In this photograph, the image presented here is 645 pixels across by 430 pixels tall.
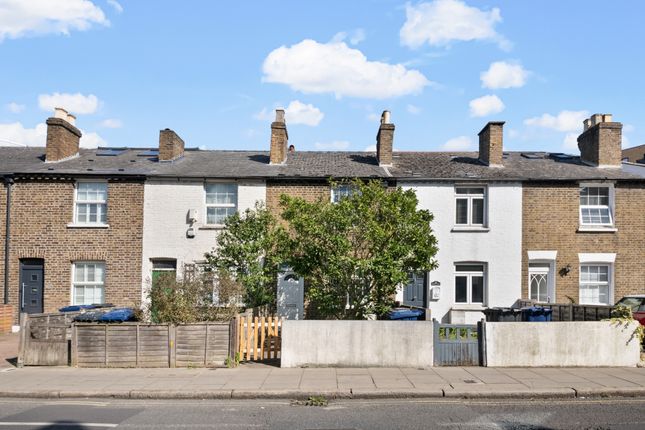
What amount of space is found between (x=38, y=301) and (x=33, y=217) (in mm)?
3009

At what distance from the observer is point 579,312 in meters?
14.8

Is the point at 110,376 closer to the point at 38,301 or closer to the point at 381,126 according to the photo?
the point at 38,301

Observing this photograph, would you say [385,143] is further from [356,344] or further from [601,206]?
[356,344]

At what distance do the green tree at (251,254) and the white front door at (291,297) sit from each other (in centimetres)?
59

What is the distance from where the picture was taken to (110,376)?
11.0 metres

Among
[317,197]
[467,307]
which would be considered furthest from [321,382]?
[467,307]

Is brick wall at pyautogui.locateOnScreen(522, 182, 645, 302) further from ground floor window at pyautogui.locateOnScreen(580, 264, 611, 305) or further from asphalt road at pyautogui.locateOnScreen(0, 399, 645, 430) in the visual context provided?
asphalt road at pyautogui.locateOnScreen(0, 399, 645, 430)

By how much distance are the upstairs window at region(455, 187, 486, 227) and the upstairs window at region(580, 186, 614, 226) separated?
3534 millimetres

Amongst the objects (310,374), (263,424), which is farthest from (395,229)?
(263,424)

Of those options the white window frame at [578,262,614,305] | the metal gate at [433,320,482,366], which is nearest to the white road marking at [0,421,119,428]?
the metal gate at [433,320,482,366]

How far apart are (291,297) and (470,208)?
7.31m

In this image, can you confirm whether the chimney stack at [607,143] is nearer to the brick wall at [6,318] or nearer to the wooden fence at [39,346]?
the wooden fence at [39,346]

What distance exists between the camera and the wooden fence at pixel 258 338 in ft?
40.5

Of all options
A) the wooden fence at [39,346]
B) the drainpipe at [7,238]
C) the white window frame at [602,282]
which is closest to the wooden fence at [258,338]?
the wooden fence at [39,346]
